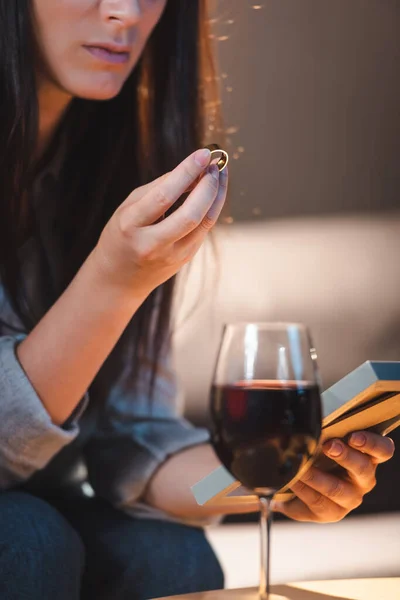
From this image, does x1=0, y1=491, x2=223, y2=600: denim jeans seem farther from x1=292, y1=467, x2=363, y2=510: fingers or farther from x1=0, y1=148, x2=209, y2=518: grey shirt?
x1=292, y1=467, x2=363, y2=510: fingers

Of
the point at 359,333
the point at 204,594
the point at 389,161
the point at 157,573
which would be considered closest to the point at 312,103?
the point at 389,161

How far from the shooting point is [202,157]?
31.4 inches

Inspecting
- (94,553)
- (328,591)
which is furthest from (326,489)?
(94,553)

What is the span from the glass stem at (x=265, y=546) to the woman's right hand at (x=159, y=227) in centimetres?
29

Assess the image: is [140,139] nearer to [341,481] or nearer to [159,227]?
[159,227]

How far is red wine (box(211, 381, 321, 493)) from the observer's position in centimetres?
59

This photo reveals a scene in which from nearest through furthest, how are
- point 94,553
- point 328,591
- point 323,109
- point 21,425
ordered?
point 328,591 < point 21,425 < point 94,553 < point 323,109

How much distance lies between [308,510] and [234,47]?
→ 178cm

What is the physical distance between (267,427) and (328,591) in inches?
7.9

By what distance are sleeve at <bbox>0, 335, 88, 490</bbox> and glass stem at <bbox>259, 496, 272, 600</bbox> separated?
397 millimetres

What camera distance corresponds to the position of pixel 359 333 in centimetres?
247

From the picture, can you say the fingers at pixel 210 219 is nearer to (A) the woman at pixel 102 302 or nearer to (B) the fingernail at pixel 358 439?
(A) the woman at pixel 102 302

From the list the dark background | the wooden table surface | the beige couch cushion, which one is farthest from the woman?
the dark background

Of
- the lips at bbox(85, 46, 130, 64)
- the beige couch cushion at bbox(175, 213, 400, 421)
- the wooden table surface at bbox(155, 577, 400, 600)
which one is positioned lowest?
the beige couch cushion at bbox(175, 213, 400, 421)
